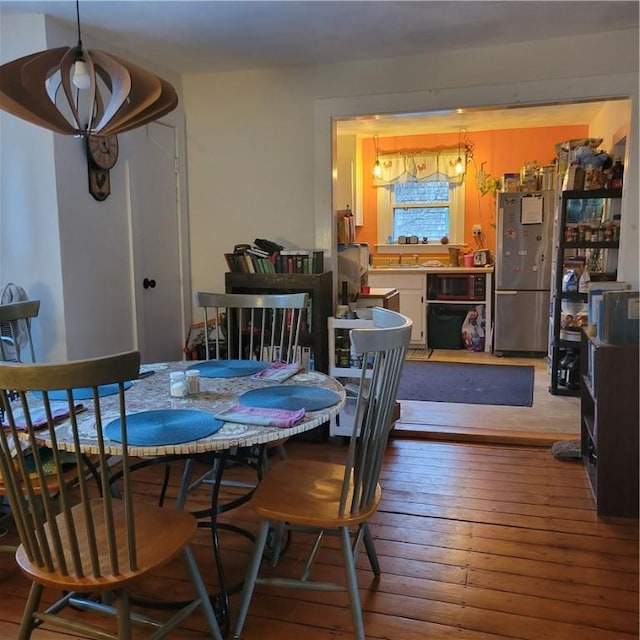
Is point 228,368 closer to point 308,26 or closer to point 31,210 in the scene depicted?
point 31,210

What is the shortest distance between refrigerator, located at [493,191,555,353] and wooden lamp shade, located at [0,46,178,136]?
4426mm

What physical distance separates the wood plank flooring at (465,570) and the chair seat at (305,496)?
45cm

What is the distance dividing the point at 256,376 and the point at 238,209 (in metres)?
2.02

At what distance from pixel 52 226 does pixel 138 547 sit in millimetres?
1950

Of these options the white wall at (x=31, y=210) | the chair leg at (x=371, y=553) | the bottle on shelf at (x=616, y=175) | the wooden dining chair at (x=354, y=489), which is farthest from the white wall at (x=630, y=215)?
the white wall at (x=31, y=210)

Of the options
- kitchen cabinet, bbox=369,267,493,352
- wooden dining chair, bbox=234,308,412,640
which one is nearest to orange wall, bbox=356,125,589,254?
kitchen cabinet, bbox=369,267,493,352

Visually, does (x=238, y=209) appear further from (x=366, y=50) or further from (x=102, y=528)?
(x=102, y=528)

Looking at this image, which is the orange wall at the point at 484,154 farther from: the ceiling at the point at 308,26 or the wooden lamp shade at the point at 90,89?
the wooden lamp shade at the point at 90,89

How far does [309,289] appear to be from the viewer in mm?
3592

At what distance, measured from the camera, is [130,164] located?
11.4 ft

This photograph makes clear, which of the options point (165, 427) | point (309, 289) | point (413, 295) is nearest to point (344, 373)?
point (309, 289)

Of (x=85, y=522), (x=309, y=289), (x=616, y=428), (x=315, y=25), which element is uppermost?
(x=315, y=25)

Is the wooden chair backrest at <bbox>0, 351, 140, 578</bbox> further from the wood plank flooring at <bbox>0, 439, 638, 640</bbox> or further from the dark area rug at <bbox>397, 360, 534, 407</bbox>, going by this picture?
the dark area rug at <bbox>397, 360, 534, 407</bbox>

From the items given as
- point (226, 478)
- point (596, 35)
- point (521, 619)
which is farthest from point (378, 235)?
point (521, 619)
